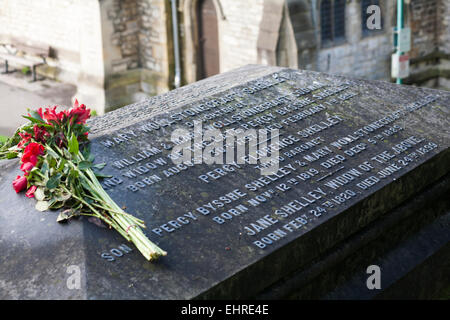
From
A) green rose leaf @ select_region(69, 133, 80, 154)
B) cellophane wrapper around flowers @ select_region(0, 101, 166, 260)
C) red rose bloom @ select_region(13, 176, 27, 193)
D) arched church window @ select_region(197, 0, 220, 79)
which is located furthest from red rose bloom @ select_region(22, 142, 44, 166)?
arched church window @ select_region(197, 0, 220, 79)

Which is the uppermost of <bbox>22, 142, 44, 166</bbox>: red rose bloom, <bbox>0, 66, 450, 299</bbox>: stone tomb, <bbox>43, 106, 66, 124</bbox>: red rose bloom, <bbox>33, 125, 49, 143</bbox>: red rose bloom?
<bbox>43, 106, 66, 124</bbox>: red rose bloom

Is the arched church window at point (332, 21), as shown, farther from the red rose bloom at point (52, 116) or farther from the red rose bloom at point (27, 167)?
the red rose bloom at point (27, 167)

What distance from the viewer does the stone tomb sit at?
3725 mm

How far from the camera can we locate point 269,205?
4375 millimetres

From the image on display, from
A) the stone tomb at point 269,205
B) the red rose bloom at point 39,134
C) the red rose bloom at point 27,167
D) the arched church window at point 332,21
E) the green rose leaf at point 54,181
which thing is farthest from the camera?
the arched church window at point 332,21

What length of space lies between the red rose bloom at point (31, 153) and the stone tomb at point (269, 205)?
0.27m

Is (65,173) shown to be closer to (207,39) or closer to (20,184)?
(20,184)

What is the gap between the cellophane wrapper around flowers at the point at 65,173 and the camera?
394cm

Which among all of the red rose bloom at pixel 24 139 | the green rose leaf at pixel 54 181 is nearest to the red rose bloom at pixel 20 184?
the green rose leaf at pixel 54 181

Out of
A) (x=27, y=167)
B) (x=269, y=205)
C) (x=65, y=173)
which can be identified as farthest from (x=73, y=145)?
(x=269, y=205)

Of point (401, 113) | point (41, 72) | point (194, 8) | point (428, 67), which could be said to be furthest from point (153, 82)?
point (401, 113)

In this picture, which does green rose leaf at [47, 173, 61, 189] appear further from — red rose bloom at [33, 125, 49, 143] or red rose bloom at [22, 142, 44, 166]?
red rose bloom at [33, 125, 49, 143]

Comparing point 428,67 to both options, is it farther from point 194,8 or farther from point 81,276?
point 81,276
